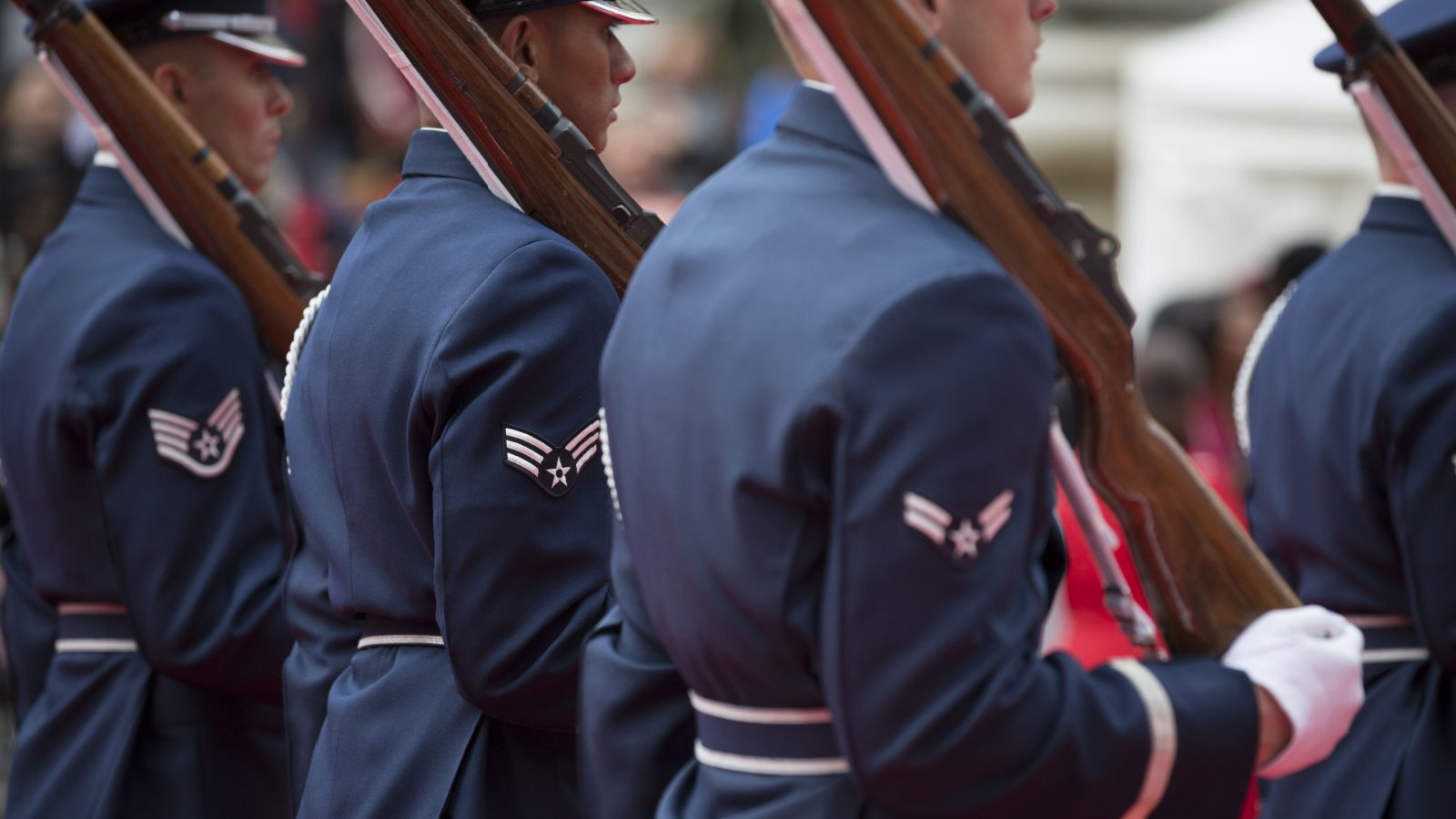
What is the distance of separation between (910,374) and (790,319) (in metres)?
0.16

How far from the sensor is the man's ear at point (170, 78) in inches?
165

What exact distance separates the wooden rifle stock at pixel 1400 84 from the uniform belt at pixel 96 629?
2412 mm

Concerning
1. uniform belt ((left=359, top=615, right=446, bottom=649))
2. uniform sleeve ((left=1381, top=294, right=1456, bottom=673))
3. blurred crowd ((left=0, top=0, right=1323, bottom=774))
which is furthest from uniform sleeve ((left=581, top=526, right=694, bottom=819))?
blurred crowd ((left=0, top=0, right=1323, bottom=774))

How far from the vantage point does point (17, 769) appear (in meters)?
4.09

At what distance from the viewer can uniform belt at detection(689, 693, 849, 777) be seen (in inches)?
88.9

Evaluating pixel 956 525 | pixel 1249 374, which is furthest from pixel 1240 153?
pixel 956 525

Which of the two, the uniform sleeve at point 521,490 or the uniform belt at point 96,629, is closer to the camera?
the uniform sleeve at point 521,490

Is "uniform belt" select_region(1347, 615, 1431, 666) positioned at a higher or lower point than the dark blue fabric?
lower

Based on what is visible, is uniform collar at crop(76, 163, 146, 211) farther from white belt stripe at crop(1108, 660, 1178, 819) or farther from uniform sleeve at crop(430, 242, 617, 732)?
white belt stripe at crop(1108, 660, 1178, 819)

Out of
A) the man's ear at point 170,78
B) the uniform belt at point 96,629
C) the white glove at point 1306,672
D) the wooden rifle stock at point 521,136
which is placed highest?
the man's ear at point 170,78

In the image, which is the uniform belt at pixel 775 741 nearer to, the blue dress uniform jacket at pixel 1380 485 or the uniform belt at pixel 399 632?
the uniform belt at pixel 399 632

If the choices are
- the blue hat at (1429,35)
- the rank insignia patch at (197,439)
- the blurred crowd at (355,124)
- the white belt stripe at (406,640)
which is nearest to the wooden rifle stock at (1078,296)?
the white belt stripe at (406,640)

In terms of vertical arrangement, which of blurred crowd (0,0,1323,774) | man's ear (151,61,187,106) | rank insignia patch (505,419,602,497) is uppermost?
man's ear (151,61,187,106)

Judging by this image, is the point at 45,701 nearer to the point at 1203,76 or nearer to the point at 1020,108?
the point at 1020,108
